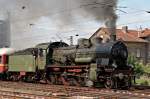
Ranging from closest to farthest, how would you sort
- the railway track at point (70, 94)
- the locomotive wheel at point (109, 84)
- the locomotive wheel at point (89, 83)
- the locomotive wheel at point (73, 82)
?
the railway track at point (70, 94), the locomotive wheel at point (109, 84), the locomotive wheel at point (89, 83), the locomotive wheel at point (73, 82)

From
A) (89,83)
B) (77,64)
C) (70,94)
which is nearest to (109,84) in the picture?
(89,83)

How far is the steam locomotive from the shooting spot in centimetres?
2184

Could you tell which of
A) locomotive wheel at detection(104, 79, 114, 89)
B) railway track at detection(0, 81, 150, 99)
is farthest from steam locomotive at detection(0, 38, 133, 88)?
railway track at detection(0, 81, 150, 99)

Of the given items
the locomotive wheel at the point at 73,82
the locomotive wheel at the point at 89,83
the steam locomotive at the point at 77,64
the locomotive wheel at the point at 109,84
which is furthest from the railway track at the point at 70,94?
the locomotive wheel at the point at 73,82

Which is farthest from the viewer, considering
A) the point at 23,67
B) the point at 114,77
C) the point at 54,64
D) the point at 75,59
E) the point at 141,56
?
the point at 141,56

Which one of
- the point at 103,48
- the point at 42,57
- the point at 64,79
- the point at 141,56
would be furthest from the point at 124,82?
the point at 141,56

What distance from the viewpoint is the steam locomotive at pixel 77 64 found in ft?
71.7

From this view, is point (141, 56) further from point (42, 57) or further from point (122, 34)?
point (42, 57)

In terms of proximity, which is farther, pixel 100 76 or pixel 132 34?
pixel 132 34

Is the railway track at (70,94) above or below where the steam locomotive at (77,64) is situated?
below

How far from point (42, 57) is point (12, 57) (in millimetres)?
4502

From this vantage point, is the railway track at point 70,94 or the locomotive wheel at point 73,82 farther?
the locomotive wheel at point 73,82

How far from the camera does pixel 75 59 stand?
23.8m

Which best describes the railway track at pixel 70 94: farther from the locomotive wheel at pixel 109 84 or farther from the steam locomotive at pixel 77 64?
the steam locomotive at pixel 77 64
